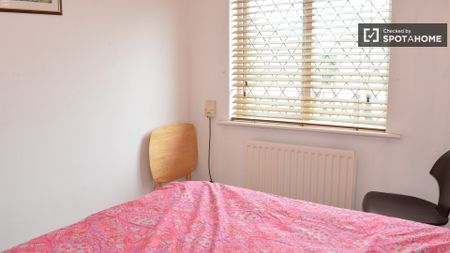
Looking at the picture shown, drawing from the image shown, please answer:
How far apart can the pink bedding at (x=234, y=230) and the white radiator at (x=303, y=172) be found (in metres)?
0.88

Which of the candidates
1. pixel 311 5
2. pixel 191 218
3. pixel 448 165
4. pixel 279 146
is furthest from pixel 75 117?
pixel 448 165

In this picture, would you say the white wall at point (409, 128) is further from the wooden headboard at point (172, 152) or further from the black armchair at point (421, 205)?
the wooden headboard at point (172, 152)

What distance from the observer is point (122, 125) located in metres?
2.77

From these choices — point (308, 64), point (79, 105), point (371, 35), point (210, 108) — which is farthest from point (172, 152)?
point (371, 35)

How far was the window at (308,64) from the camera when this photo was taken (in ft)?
8.61

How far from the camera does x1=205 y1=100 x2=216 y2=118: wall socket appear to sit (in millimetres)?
3240

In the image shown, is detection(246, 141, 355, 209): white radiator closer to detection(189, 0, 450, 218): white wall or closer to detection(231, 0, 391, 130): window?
detection(189, 0, 450, 218): white wall

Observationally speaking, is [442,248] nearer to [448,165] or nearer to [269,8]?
[448,165]

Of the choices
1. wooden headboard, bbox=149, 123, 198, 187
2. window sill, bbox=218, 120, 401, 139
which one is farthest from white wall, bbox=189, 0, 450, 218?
wooden headboard, bbox=149, 123, 198, 187

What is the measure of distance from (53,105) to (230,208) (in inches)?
49.4

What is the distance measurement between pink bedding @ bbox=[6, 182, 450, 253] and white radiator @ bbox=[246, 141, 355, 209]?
0.88 m

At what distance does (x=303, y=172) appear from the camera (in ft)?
9.34

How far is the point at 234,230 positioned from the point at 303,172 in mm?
1340

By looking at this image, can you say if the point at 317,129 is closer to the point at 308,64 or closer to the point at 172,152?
the point at 308,64
